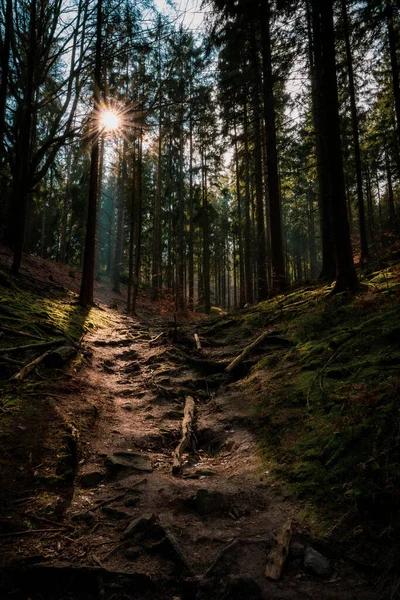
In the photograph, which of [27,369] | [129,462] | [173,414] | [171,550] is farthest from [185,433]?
[27,369]

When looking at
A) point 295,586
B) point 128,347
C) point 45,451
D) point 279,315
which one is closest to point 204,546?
point 295,586

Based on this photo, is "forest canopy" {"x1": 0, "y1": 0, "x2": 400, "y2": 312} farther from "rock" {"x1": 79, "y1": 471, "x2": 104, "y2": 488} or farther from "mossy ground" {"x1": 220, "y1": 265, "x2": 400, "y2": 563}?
"rock" {"x1": 79, "y1": 471, "x2": 104, "y2": 488}

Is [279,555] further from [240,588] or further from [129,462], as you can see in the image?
[129,462]

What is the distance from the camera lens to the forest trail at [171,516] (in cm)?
217

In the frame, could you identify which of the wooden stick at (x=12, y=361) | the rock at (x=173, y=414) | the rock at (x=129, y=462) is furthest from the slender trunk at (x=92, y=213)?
the rock at (x=129, y=462)

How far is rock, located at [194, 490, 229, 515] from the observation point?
3051 millimetres

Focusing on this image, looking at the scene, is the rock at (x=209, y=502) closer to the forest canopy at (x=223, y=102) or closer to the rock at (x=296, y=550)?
the rock at (x=296, y=550)

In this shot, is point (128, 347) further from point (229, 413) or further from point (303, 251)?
point (303, 251)

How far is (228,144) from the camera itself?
1347 centimetres

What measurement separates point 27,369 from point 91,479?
234 centimetres

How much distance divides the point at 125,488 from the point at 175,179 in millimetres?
26206

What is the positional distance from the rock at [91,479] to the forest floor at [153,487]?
0.04 feet

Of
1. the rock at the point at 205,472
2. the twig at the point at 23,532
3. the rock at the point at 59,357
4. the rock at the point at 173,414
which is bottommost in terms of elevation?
the twig at the point at 23,532

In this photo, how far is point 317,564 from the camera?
2.17m
